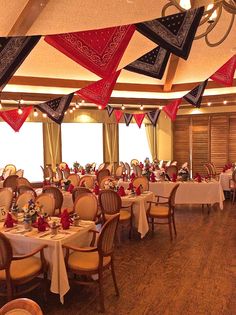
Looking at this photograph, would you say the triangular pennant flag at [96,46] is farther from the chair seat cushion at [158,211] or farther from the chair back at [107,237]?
the chair seat cushion at [158,211]

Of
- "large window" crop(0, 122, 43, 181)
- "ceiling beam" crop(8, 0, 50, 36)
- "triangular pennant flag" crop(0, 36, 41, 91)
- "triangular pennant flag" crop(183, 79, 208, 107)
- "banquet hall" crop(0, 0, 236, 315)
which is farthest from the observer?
"large window" crop(0, 122, 43, 181)

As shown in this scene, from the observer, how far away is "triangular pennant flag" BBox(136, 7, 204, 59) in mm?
2943

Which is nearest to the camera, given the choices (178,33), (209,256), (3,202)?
(178,33)

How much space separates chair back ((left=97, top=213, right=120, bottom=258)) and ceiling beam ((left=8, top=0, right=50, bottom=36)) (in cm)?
Answer: 286

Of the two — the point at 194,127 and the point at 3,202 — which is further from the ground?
the point at 194,127

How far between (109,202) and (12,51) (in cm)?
355

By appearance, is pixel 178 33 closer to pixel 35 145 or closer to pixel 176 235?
pixel 176 235

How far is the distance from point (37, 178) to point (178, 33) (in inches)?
423

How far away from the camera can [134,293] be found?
13.5 feet

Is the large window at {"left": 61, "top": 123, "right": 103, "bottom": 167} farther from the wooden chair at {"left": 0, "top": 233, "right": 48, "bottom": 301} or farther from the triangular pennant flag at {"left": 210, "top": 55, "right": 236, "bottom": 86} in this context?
the wooden chair at {"left": 0, "top": 233, "right": 48, "bottom": 301}

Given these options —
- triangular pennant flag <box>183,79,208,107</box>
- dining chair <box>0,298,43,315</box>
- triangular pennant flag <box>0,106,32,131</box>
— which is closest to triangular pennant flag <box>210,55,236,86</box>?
triangular pennant flag <box>183,79,208,107</box>

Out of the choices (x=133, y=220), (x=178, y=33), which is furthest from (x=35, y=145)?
(x=178, y=33)

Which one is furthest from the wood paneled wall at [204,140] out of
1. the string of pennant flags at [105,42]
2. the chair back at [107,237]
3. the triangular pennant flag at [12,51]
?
the triangular pennant flag at [12,51]

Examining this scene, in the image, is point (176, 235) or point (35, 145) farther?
point (35, 145)
